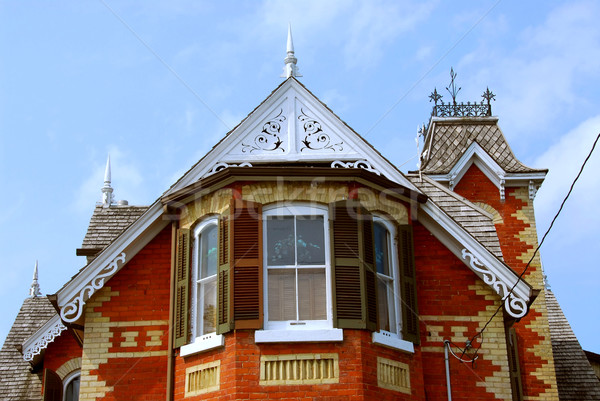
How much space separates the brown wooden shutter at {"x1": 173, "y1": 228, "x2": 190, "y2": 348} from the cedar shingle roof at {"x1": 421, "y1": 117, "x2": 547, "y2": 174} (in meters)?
10.1

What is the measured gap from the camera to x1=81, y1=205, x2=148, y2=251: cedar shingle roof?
58.3 feet

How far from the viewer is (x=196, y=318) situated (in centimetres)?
1488

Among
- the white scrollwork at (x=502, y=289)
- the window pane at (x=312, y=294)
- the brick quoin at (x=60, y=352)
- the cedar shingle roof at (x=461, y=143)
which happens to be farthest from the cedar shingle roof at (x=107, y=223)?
the cedar shingle roof at (x=461, y=143)

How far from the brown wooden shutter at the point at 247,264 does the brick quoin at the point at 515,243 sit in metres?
8.89

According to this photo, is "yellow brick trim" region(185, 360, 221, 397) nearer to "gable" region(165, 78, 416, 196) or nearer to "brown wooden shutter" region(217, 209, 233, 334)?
"brown wooden shutter" region(217, 209, 233, 334)

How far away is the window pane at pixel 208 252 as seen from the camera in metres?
15.0

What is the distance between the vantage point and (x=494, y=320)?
16.0 meters

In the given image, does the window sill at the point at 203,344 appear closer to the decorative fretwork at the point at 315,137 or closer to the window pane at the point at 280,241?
the window pane at the point at 280,241

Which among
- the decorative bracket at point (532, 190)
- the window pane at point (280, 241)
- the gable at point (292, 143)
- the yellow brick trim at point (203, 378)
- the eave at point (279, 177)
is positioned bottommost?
the yellow brick trim at point (203, 378)

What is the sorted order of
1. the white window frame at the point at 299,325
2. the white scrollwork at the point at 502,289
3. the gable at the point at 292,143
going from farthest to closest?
1. the gable at the point at 292,143
2. the white scrollwork at the point at 502,289
3. the white window frame at the point at 299,325

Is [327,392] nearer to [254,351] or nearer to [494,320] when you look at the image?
[254,351]

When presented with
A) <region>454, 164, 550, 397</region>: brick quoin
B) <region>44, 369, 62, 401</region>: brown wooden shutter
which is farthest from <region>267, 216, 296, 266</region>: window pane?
<region>454, 164, 550, 397</region>: brick quoin

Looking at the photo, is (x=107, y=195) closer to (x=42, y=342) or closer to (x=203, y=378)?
(x=42, y=342)

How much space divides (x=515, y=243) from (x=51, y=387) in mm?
12344
